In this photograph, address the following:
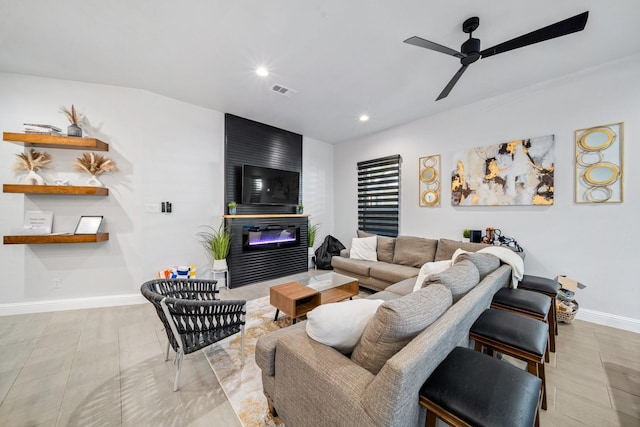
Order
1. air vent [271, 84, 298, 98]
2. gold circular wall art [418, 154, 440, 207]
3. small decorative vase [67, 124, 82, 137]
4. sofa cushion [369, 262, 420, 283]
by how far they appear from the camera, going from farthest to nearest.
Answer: gold circular wall art [418, 154, 440, 207]
sofa cushion [369, 262, 420, 283]
air vent [271, 84, 298, 98]
small decorative vase [67, 124, 82, 137]

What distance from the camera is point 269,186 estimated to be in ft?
14.2

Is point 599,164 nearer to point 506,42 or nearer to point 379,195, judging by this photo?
point 506,42

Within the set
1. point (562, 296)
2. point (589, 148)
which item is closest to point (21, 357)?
point (562, 296)

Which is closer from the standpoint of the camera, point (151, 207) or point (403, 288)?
point (403, 288)

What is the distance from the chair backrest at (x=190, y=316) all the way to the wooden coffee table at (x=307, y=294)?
22.7 inches

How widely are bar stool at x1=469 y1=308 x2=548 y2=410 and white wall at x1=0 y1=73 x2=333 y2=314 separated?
Answer: 377 centimetres

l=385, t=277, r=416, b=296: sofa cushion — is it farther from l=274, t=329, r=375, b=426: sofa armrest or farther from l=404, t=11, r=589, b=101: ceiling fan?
l=404, t=11, r=589, b=101: ceiling fan

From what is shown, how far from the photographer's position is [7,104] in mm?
2717

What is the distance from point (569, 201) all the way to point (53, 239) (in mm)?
6212

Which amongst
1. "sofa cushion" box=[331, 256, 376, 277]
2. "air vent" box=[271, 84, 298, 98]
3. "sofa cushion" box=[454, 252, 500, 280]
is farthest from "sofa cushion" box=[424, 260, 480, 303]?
"air vent" box=[271, 84, 298, 98]

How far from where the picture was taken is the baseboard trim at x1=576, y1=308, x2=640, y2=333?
7.89ft

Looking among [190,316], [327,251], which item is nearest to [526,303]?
[190,316]

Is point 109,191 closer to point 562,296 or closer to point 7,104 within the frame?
point 7,104

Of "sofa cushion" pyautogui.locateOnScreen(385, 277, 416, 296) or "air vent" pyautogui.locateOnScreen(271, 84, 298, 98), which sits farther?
"air vent" pyautogui.locateOnScreen(271, 84, 298, 98)
